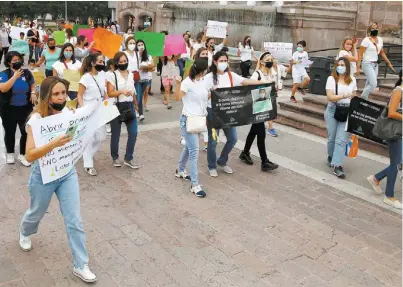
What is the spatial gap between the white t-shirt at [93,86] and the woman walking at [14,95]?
0.86 metres

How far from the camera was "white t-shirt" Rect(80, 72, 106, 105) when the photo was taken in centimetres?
620

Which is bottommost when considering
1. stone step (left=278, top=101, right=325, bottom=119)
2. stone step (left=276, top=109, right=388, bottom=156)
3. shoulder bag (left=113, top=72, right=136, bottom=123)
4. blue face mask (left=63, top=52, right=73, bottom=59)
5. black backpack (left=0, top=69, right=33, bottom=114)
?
stone step (left=276, top=109, right=388, bottom=156)

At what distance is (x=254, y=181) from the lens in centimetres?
647

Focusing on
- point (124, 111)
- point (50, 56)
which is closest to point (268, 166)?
point (124, 111)

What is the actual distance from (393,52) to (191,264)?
14469mm

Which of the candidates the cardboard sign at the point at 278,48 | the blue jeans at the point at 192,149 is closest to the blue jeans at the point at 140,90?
the cardboard sign at the point at 278,48

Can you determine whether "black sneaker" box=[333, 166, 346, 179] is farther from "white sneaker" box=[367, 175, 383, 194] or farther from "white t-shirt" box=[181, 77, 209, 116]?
"white t-shirt" box=[181, 77, 209, 116]

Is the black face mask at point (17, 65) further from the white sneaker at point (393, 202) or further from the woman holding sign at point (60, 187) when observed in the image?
the white sneaker at point (393, 202)

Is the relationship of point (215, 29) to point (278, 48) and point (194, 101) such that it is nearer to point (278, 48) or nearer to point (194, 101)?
point (278, 48)

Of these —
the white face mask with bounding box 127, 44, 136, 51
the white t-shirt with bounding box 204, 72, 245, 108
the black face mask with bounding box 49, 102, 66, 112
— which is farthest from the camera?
the white face mask with bounding box 127, 44, 136, 51

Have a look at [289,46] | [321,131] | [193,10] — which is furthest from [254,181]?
[193,10]

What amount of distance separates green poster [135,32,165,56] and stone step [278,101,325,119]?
3.15 metres

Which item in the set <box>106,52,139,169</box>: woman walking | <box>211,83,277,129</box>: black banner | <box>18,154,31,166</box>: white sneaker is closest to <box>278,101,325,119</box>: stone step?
<box>211,83,277,129</box>: black banner

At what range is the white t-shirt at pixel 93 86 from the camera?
6199 mm
